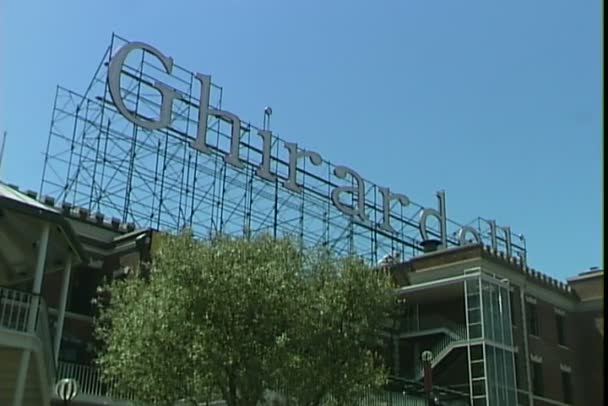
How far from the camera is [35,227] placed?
19.8m

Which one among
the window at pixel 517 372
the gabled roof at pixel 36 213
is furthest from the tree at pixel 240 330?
the window at pixel 517 372

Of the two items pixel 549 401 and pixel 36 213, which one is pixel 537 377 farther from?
pixel 36 213

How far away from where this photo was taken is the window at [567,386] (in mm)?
39125

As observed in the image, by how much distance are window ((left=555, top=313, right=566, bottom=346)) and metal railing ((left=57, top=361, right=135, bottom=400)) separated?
23.7 meters

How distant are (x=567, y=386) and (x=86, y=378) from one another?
24.3 meters

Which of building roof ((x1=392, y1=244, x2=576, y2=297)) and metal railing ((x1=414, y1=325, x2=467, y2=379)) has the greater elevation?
building roof ((x1=392, y1=244, x2=576, y2=297))

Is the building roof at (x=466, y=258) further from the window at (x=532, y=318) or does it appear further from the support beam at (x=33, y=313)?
the support beam at (x=33, y=313)

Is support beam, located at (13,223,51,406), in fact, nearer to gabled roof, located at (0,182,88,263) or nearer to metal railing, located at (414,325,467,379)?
gabled roof, located at (0,182,88,263)

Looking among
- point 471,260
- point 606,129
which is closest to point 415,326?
point 471,260

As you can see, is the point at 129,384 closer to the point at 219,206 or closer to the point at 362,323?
the point at 362,323

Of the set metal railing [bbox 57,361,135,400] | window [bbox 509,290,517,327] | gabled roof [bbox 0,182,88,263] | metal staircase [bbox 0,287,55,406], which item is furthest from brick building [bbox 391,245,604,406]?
metal staircase [bbox 0,287,55,406]

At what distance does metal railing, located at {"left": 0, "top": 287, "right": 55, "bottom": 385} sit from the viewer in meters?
18.2

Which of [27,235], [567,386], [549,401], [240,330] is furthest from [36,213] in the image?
[567,386]

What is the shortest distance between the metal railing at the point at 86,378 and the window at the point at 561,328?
2374 cm
